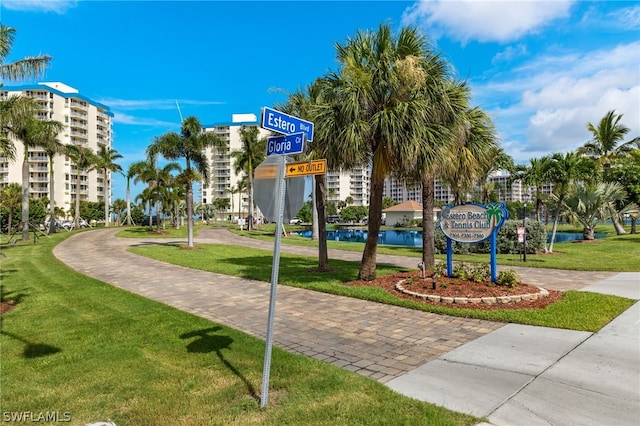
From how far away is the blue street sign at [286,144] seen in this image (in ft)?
12.5

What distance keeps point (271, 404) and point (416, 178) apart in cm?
851

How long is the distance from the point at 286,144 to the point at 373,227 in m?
7.29

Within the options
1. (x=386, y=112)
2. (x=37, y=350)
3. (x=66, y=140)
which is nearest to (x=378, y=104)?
(x=386, y=112)

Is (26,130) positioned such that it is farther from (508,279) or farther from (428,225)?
(508,279)

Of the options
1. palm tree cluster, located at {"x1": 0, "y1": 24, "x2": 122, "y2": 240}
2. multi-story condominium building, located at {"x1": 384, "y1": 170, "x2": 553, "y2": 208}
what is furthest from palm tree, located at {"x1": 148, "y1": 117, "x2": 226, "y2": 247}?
multi-story condominium building, located at {"x1": 384, "y1": 170, "x2": 553, "y2": 208}

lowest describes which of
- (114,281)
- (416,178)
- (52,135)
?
(114,281)

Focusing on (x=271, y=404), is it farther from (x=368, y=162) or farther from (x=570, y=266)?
(x=570, y=266)

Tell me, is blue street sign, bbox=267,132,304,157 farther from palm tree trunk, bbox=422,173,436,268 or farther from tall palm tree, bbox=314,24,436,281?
palm tree trunk, bbox=422,173,436,268

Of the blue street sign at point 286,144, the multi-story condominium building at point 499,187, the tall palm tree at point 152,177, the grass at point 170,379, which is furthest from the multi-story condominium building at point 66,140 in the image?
the blue street sign at point 286,144

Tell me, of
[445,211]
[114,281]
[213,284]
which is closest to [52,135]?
[114,281]

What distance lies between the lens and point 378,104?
9.95 meters

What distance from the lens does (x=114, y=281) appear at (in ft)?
39.3

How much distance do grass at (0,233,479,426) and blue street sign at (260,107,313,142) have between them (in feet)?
8.75

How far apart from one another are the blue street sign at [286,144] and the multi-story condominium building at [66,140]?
3443 inches
